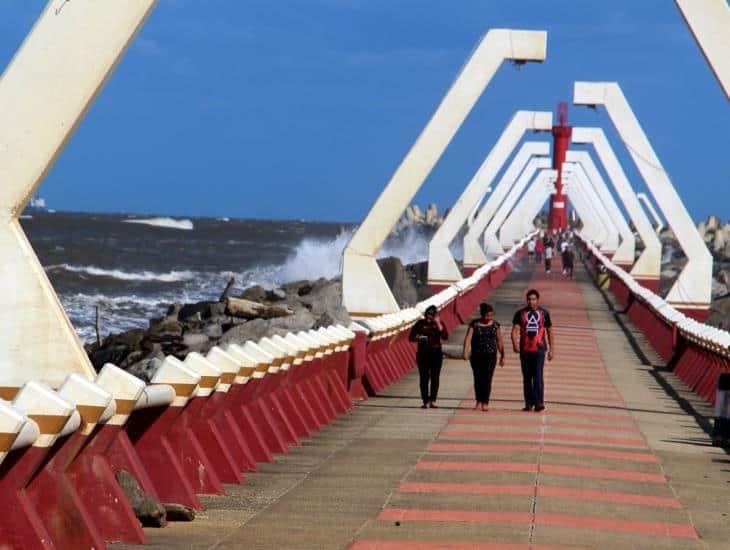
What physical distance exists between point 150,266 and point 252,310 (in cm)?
6560

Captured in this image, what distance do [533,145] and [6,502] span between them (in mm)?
75479

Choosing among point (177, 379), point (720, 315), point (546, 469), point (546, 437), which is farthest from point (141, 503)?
point (720, 315)

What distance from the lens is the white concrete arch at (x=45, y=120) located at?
12133 mm

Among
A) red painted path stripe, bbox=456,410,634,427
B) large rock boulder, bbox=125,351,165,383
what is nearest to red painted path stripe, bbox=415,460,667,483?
red painted path stripe, bbox=456,410,634,427

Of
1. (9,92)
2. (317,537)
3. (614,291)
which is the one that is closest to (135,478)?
(317,537)

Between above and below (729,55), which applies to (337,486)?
below

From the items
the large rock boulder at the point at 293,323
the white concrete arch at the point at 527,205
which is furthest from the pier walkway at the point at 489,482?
the white concrete arch at the point at 527,205

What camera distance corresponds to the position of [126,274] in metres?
92.8

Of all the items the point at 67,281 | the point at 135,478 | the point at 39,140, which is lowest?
the point at 67,281

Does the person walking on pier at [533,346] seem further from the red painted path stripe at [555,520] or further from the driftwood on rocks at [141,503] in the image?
the driftwood on rocks at [141,503]

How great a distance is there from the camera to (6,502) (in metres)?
7.66

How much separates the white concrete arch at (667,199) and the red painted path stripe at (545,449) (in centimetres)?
2726

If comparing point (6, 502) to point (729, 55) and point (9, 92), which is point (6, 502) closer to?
point (9, 92)

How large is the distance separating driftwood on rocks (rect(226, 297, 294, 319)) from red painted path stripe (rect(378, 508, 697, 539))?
96.6 feet
